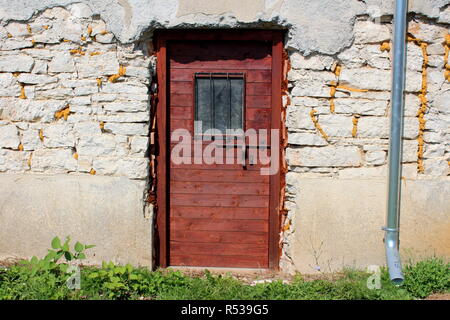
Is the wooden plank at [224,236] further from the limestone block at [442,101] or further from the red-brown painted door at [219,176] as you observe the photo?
the limestone block at [442,101]

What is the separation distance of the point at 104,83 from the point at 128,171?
0.79 m

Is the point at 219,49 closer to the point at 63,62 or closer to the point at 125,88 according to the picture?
the point at 125,88

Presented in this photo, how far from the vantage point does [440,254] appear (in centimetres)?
395

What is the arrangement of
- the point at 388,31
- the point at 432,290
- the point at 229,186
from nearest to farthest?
the point at 432,290 < the point at 388,31 < the point at 229,186

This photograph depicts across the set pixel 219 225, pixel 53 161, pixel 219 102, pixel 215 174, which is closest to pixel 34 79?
pixel 53 161

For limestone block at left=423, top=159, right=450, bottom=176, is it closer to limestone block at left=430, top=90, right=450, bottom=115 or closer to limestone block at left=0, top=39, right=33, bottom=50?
limestone block at left=430, top=90, right=450, bottom=115

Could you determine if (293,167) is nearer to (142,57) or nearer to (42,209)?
(142,57)

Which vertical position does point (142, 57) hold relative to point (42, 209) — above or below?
above

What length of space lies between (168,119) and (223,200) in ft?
2.89

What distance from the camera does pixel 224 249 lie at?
425 centimetres

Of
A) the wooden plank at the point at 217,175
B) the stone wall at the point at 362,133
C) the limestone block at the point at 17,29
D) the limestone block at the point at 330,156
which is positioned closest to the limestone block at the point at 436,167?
the stone wall at the point at 362,133

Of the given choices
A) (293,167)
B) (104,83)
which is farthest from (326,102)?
(104,83)

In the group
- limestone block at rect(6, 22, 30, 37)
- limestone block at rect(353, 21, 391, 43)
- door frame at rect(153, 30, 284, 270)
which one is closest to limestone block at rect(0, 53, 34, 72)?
limestone block at rect(6, 22, 30, 37)

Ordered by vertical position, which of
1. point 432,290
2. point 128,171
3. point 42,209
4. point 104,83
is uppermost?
point 104,83
